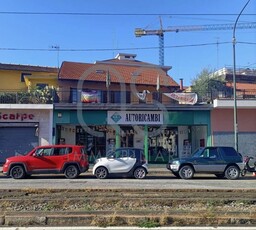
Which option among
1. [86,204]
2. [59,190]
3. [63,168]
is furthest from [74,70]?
[86,204]

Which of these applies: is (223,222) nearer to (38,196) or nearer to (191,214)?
(191,214)

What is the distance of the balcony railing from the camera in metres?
25.3

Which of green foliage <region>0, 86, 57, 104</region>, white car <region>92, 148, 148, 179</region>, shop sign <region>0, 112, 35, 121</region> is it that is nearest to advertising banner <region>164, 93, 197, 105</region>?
green foliage <region>0, 86, 57, 104</region>

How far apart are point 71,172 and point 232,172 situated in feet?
27.6

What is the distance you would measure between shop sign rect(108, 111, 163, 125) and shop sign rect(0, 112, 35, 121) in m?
5.78

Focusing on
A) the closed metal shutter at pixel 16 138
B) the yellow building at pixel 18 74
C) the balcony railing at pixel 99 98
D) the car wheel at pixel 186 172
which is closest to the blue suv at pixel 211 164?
the car wheel at pixel 186 172

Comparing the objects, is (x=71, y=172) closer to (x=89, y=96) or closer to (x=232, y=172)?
(x=232, y=172)

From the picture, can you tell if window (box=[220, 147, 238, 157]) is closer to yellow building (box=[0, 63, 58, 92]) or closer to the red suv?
the red suv

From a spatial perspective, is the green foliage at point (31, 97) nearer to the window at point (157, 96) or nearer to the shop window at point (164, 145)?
the window at point (157, 96)

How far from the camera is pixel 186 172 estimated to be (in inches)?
720

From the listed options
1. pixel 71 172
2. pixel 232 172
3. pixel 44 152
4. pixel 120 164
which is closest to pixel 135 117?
pixel 120 164

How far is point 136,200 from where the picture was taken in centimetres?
1004

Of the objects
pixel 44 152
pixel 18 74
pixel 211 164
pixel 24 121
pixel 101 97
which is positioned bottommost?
pixel 211 164

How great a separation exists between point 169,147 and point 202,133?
2860 mm
